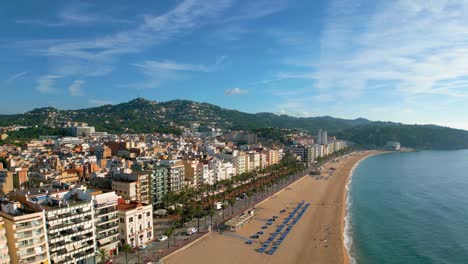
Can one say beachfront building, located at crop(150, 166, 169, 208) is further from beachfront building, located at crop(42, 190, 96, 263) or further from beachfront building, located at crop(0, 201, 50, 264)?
beachfront building, located at crop(0, 201, 50, 264)

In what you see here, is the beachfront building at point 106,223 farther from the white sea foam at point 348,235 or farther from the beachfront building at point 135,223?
the white sea foam at point 348,235

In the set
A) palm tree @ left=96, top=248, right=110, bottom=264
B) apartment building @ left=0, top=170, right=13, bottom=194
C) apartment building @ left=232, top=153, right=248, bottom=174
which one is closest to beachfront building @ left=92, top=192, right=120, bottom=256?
palm tree @ left=96, top=248, right=110, bottom=264

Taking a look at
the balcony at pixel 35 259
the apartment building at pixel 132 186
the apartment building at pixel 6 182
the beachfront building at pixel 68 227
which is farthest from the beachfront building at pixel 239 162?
the balcony at pixel 35 259

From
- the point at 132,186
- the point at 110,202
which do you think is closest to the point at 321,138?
the point at 132,186

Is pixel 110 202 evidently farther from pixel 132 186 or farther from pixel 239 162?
pixel 239 162

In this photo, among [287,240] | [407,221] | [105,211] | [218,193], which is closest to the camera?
[105,211]

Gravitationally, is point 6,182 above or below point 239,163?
above
